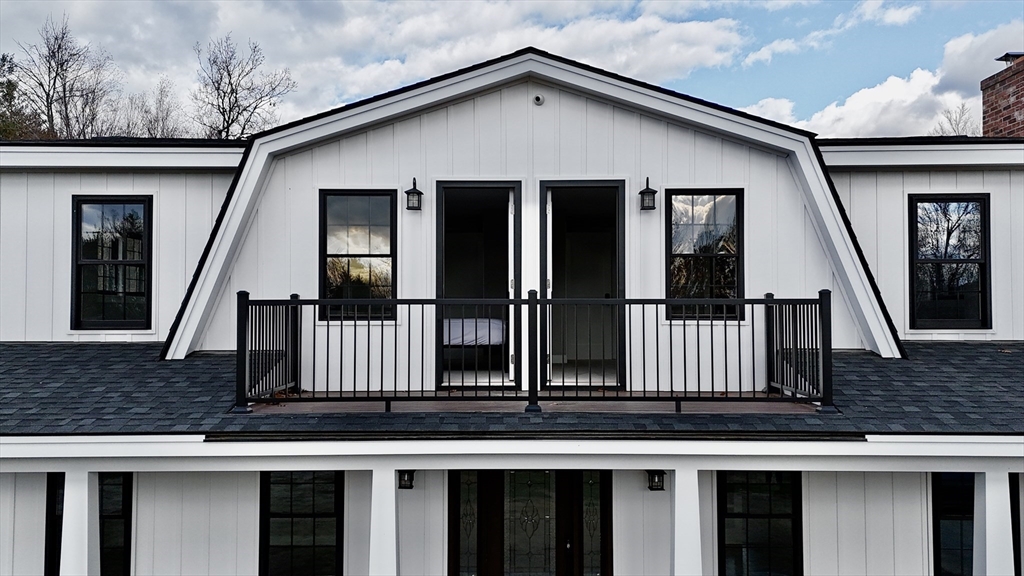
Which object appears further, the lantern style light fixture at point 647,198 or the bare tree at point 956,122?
the bare tree at point 956,122

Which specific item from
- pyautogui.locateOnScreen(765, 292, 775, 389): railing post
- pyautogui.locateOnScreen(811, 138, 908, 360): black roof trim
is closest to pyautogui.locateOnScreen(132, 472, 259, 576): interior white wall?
pyautogui.locateOnScreen(765, 292, 775, 389): railing post

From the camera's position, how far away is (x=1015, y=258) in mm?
6480

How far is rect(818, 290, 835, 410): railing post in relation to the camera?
473cm

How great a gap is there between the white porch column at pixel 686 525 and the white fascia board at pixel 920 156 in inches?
154

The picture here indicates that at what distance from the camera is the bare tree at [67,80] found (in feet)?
70.6

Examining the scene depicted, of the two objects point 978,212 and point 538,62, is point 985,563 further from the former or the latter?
point 538,62

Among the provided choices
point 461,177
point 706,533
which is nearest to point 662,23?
point 461,177

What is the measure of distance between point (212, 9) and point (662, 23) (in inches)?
704

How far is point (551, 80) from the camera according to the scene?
6047 mm

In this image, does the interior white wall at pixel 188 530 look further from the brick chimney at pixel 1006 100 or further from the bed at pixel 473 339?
→ the brick chimney at pixel 1006 100

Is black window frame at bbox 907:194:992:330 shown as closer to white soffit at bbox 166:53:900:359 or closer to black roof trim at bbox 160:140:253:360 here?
white soffit at bbox 166:53:900:359

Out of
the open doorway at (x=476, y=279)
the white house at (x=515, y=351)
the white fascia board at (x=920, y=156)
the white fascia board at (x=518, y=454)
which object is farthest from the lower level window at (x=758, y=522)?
the white fascia board at (x=920, y=156)

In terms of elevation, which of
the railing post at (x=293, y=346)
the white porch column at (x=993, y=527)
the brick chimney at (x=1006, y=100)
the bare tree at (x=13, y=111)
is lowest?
the white porch column at (x=993, y=527)

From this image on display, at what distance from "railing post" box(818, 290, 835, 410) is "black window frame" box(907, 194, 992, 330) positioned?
2465 millimetres
